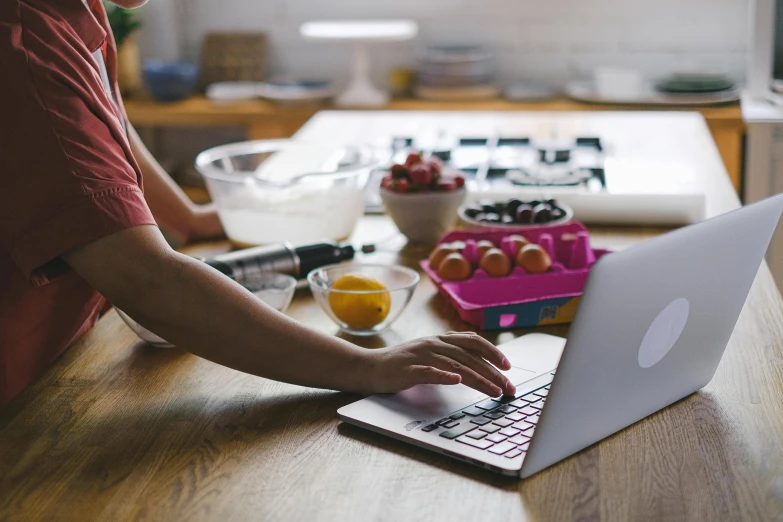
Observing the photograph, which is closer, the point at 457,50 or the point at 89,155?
the point at 89,155

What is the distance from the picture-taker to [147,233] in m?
1.01

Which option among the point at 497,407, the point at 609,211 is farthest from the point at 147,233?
the point at 609,211

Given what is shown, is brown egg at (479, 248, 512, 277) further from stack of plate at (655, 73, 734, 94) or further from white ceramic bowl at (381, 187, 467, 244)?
stack of plate at (655, 73, 734, 94)

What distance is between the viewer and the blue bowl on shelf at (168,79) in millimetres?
3621

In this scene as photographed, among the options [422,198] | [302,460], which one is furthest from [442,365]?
[422,198]

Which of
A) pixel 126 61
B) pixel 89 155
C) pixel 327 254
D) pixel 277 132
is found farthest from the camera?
pixel 126 61

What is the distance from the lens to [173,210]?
69.0 inches

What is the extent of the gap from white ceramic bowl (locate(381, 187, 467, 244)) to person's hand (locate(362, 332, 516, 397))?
589mm

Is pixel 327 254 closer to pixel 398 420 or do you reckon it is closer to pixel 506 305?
pixel 506 305

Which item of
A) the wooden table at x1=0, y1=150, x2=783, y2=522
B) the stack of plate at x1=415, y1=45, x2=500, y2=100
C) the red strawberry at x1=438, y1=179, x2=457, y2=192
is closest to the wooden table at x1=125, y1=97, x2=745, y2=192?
the stack of plate at x1=415, y1=45, x2=500, y2=100

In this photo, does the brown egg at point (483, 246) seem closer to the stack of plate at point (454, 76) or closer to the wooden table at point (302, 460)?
the wooden table at point (302, 460)

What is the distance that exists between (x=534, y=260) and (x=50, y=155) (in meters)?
0.67

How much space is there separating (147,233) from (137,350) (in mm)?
260

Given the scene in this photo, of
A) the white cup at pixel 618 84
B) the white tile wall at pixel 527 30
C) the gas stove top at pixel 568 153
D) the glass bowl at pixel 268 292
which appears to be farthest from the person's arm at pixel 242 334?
the white tile wall at pixel 527 30
